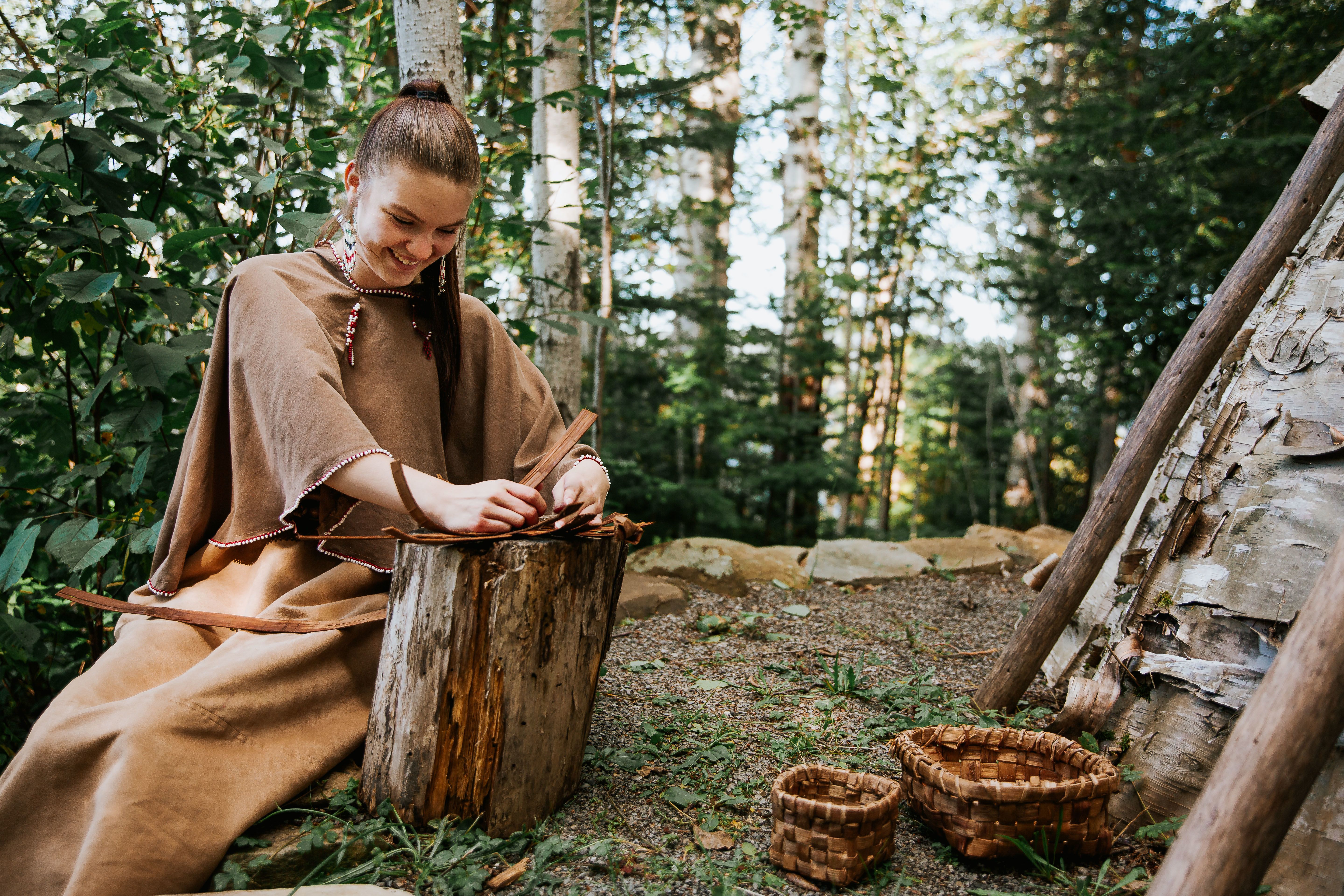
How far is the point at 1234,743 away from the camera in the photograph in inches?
45.1

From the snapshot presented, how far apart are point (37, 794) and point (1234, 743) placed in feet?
6.48

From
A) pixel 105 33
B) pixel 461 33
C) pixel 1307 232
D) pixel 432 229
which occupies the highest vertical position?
pixel 461 33

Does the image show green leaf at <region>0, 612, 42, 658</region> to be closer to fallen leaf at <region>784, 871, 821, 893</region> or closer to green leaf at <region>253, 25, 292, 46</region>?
green leaf at <region>253, 25, 292, 46</region>

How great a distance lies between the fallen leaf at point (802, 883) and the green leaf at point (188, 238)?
2.19 m

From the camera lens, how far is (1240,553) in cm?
188

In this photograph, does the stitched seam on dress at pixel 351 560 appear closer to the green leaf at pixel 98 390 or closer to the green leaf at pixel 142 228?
the green leaf at pixel 98 390

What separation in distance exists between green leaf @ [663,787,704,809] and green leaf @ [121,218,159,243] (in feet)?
6.39

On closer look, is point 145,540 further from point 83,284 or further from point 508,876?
point 508,876

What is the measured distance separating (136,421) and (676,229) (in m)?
6.87

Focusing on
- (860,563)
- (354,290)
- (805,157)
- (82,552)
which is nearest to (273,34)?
(354,290)

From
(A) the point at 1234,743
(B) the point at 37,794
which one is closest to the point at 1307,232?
(A) the point at 1234,743

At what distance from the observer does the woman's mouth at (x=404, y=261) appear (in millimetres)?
1762

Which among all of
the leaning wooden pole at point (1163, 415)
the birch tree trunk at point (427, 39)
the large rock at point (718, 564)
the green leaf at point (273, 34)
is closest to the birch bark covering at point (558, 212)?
the large rock at point (718, 564)

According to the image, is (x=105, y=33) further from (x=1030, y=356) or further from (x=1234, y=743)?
(x=1030, y=356)
